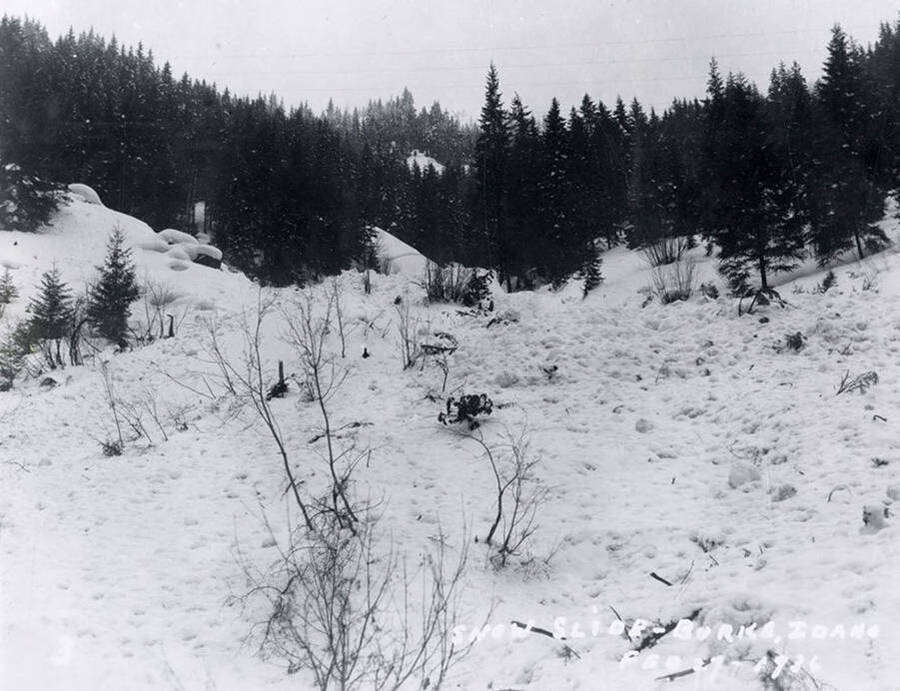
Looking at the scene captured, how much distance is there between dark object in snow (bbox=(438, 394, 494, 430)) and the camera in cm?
880

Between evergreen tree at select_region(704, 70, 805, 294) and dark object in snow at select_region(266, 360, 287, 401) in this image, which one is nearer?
dark object in snow at select_region(266, 360, 287, 401)

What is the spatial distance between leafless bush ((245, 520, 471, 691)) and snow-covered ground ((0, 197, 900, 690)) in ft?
0.74

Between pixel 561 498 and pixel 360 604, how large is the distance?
2798mm

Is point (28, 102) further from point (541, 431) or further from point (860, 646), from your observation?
point (860, 646)

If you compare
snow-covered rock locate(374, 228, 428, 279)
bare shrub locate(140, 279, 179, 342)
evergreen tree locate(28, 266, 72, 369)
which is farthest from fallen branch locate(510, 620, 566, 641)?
snow-covered rock locate(374, 228, 428, 279)

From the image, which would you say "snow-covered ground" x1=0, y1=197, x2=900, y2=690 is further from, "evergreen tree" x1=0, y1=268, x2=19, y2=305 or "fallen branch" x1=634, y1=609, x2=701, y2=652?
"evergreen tree" x1=0, y1=268, x2=19, y2=305

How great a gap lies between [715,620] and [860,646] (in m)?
0.94

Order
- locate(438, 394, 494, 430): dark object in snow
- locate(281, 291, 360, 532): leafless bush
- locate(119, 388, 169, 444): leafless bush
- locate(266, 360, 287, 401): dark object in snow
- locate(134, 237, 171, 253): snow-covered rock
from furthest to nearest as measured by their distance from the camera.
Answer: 1. locate(134, 237, 171, 253): snow-covered rock
2. locate(266, 360, 287, 401): dark object in snow
3. locate(119, 388, 169, 444): leafless bush
4. locate(438, 394, 494, 430): dark object in snow
5. locate(281, 291, 360, 532): leafless bush

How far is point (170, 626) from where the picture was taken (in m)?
5.38

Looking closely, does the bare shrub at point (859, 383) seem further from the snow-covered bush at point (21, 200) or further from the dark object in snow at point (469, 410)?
the snow-covered bush at point (21, 200)

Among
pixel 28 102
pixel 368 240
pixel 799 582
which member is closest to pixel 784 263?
pixel 799 582

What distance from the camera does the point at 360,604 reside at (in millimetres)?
5555

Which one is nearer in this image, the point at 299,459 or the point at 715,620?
the point at 715,620

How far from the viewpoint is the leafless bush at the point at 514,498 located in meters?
5.97
